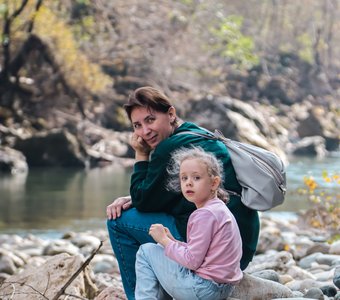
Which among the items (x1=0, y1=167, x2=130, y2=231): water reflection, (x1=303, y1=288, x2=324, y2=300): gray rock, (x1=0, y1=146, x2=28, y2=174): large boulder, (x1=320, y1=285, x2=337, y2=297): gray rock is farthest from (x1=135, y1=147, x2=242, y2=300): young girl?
(x1=0, y1=146, x2=28, y2=174): large boulder

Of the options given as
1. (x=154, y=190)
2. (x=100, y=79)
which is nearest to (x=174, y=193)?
(x=154, y=190)

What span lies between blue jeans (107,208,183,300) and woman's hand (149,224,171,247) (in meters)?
0.33

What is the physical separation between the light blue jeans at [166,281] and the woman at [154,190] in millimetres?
281

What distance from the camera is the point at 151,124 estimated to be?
3.95 meters

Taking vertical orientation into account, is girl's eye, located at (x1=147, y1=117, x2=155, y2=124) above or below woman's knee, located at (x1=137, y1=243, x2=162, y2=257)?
above

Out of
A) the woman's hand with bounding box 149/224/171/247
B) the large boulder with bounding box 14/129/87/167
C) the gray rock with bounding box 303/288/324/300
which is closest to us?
the woman's hand with bounding box 149/224/171/247

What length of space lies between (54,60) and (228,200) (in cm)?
1802

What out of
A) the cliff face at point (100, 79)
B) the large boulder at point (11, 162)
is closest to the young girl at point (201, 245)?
the cliff face at point (100, 79)

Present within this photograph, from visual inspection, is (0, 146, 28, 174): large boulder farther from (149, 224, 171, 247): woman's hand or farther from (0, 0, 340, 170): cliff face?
(149, 224, 171, 247): woman's hand

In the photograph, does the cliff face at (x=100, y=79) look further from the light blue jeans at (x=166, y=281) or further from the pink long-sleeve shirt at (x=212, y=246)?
the pink long-sleeve shirt at (x=212, y=246)

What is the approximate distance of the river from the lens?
1246 cm

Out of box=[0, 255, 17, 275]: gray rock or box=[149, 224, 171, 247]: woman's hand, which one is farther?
box=[0, 255, 17, 275]: gray rock

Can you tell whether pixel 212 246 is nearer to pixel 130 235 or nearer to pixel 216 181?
pixel 216 181

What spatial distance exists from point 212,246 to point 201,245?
0.17ft
